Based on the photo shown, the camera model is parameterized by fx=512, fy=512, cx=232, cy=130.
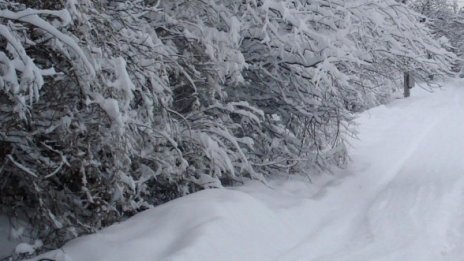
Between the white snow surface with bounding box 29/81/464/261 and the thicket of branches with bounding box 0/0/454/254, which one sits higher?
the thicket of branches with bounding box 0/0/454/254

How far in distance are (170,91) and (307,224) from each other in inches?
91.4

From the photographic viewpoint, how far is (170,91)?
17.6 feet

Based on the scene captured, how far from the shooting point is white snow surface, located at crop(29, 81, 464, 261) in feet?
15.9

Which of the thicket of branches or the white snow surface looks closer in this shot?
the thicket of branches

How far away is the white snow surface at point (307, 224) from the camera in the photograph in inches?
190

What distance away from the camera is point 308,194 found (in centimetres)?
772

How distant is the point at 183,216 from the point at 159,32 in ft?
7.83

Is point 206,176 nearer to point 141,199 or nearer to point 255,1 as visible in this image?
point 141,199

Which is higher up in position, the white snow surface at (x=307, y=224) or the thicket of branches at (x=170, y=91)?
the thicket of branches at (x=170, y=91)

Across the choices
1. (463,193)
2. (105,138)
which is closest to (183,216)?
(105,138)

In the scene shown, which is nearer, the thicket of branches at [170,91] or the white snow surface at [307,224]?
the thicket of branches at [170,91]

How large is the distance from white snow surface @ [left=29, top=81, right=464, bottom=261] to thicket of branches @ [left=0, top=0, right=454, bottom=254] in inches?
17.0

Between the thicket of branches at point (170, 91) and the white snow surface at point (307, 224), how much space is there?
1.41ft

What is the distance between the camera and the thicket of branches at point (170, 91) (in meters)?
4.26
